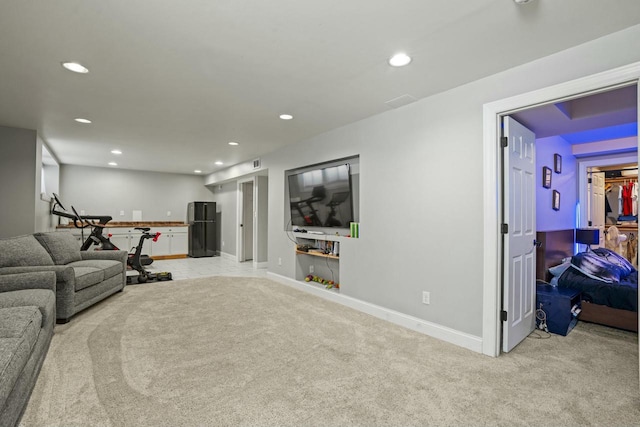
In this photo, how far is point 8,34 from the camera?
2.03 metres

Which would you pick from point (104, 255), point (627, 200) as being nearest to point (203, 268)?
point (104, 255)

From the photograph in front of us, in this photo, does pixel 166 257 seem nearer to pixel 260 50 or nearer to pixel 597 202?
pixel 260 50

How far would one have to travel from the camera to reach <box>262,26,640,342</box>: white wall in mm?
2320

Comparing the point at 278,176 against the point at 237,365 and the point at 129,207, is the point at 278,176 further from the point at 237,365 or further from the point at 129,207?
the point at 129,207

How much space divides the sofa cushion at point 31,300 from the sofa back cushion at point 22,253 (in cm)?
73

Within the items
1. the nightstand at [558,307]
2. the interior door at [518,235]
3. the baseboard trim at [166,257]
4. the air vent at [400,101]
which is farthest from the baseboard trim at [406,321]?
the baseboard trim at [166,257]

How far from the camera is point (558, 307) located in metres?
2.99

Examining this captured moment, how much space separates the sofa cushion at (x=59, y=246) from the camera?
3621 millimetres

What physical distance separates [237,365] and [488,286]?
2.06m

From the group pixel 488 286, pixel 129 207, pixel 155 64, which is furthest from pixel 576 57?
pixel 129 207

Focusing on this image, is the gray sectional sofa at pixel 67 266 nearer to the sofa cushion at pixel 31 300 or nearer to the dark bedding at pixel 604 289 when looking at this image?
the sofa cushion at pixel 31 300

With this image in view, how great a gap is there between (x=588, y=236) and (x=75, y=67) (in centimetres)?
634

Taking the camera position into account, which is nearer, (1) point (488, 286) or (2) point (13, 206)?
(1) point (488, 286)

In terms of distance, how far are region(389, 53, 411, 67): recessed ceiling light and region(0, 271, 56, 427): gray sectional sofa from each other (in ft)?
9.20
